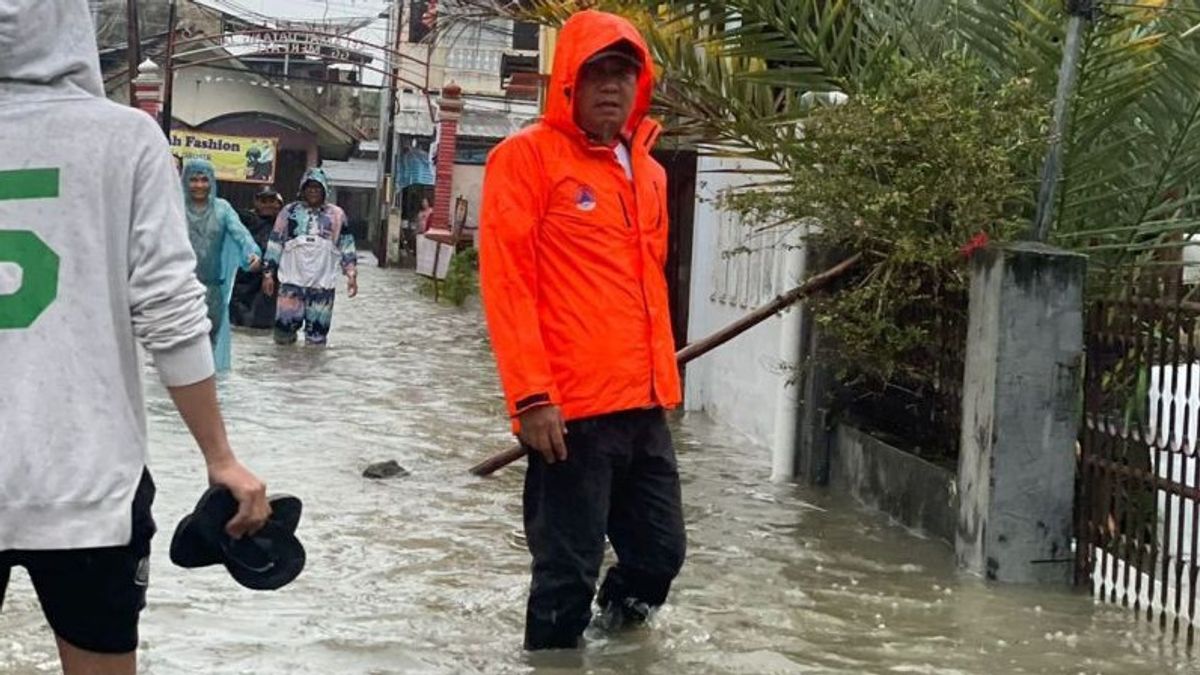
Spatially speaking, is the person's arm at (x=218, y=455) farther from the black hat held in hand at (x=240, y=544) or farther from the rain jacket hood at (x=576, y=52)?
the rain jacket hood at (x=576, y=52)

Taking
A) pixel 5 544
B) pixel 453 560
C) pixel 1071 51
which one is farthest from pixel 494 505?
pixel 5 544

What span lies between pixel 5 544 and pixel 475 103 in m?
45.3

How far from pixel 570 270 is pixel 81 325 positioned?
2.19m

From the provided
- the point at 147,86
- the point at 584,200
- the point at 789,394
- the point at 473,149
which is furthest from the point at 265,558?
the point at 473,149

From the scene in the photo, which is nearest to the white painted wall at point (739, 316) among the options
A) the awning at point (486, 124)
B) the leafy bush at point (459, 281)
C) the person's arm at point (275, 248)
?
the person's arm at point (275, 248)

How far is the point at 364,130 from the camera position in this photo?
60.3 meters

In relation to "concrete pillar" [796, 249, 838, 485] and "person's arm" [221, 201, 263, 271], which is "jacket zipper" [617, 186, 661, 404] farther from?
"person's arm" [221, 201, 263, 271]

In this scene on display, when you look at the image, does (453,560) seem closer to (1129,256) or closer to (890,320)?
(890,320)

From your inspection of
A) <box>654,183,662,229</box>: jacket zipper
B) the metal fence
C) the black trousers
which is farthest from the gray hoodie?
the metal fence

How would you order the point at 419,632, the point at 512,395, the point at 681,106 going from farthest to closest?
the point at 681,106 < the point at 419,632 < the point at 512,395

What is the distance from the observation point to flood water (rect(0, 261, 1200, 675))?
541 cm

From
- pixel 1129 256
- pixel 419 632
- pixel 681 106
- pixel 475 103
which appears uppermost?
pixel 475 103

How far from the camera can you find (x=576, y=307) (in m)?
5.12

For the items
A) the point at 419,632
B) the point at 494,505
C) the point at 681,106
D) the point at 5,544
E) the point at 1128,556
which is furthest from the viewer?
the point at 681,106
